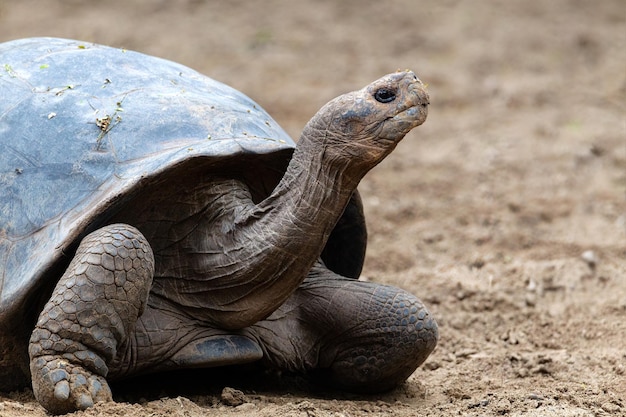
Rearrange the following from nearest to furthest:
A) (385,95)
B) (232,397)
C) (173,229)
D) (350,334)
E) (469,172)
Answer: (385,95) < (232,397) < (173,229) < (350,334) < (469,172)

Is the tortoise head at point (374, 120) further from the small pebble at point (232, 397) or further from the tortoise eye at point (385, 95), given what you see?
the small pebble at point (232, 397)

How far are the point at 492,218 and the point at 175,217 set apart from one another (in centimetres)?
363

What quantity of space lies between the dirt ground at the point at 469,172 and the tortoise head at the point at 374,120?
0.88 meters

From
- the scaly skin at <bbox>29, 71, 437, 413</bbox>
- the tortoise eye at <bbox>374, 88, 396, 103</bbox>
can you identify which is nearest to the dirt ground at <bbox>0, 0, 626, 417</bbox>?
the scaly skin at <bbox>29, 71, 437, 413</bbox>

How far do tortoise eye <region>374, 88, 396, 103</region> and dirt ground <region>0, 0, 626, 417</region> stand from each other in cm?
107

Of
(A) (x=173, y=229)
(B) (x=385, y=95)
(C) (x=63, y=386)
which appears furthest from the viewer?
(A) (x=173, y=229)

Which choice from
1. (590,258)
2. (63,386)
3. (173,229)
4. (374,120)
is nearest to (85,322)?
(63,386)

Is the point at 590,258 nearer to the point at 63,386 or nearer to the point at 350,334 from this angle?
the point at 350,334

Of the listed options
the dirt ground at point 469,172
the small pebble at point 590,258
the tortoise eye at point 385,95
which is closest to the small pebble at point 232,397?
the dirt ground at point 469,172

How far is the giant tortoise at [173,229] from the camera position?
11.6 ft

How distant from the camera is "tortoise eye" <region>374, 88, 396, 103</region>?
3559mm

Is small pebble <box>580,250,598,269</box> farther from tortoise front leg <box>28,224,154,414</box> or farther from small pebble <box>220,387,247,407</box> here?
tortoise front leg <box>28,224,154,414</box>

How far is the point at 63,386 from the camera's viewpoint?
3.45 m

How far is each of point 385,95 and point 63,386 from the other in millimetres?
1434
